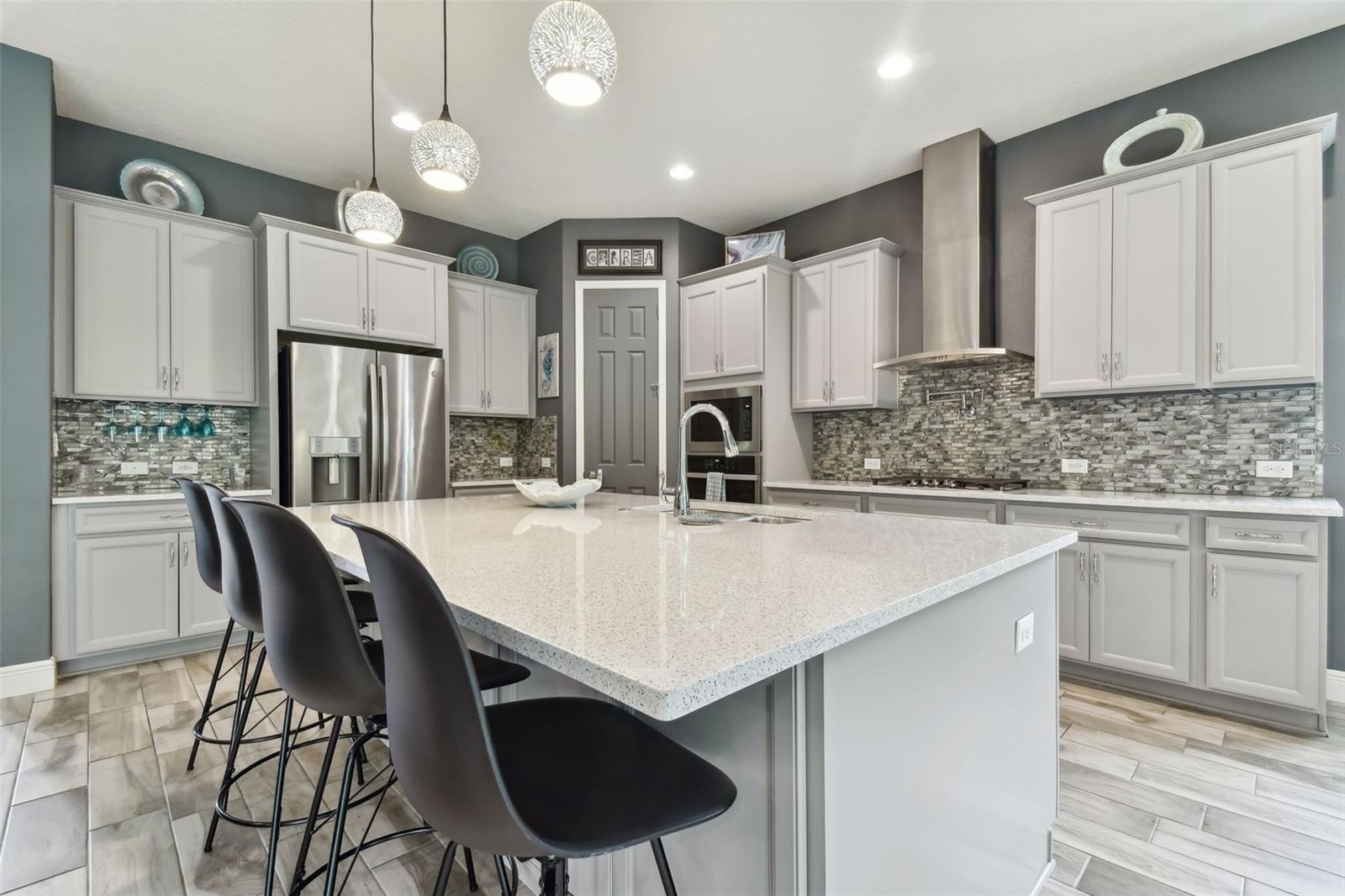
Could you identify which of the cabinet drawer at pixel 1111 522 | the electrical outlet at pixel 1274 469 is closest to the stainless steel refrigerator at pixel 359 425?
the cabinet drawer at pixel 1111 522

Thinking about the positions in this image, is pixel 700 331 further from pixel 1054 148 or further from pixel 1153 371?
pixel 1153 371

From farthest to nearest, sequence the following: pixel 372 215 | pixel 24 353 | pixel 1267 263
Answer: pixel 24 353 < pixel 1267 263 < pixel 372 215

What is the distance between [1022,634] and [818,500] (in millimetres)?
2403

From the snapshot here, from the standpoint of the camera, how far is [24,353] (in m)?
2.84

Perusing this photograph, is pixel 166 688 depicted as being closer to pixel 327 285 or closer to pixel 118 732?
pixel 118 732

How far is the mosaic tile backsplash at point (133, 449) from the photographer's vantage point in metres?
3.36

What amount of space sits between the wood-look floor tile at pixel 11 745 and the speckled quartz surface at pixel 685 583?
4.87 feet

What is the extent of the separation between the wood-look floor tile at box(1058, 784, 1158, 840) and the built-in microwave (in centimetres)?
258

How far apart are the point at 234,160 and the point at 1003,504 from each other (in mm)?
4846

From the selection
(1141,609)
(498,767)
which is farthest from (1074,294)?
(498,767)

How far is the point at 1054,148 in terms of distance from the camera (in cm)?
347

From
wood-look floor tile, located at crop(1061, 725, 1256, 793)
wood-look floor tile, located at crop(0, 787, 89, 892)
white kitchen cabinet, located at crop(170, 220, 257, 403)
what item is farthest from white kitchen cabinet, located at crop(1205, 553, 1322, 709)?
white kitchen cabinet, located at crop(170, 220, 257, 403)

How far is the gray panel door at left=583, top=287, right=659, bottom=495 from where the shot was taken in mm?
4785

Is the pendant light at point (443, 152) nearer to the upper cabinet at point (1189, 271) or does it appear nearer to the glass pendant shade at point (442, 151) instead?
the glass pendant shade at point (442, 151)
